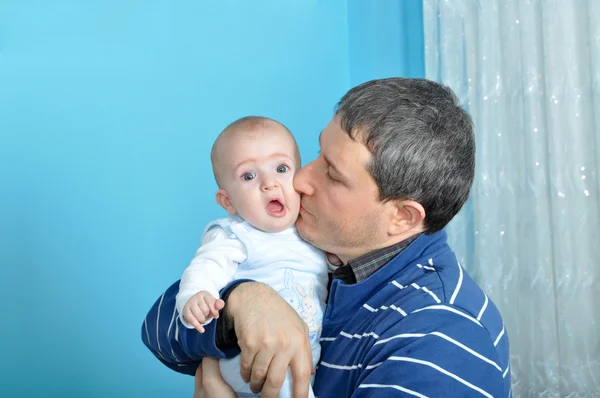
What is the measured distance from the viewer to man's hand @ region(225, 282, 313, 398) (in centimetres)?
134

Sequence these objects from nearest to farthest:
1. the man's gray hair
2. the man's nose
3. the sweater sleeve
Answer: the sweater sleeve, the man's gray hair, the man's nose

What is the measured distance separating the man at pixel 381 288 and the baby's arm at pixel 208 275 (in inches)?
2.0

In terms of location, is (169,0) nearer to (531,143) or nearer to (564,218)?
(531,143)

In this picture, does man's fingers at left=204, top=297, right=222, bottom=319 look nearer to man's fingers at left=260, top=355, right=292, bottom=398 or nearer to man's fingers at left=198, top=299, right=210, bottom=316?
man's fingers at left=198, top=299, right=210, bottom=316

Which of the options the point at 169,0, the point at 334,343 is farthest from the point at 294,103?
the point at 334,343

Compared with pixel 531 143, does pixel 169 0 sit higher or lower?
higher

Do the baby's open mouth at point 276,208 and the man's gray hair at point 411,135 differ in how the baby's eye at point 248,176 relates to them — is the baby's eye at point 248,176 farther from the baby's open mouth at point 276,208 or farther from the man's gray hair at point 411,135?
the man's gray hair at point 411,135

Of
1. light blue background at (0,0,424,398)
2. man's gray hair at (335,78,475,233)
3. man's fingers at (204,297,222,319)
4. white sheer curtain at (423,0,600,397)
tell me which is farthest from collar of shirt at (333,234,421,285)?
light blue background at (0,0,424,398)

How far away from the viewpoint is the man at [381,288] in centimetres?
128

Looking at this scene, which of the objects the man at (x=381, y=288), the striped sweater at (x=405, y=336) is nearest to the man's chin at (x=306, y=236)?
the man at (x=381, y=288)

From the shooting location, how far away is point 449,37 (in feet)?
10.1

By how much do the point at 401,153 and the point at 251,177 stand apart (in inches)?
14.8

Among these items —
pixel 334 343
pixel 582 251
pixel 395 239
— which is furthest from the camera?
pixel 582 251

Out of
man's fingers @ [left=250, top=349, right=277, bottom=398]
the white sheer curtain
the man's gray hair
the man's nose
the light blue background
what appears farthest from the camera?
the light blue background
